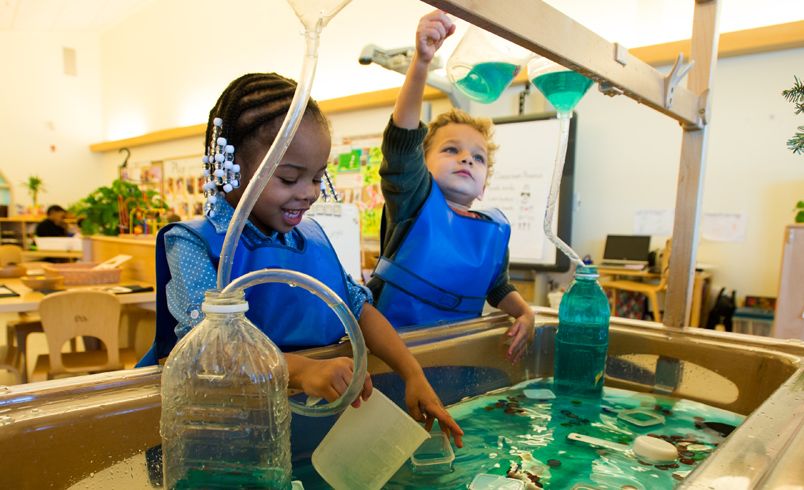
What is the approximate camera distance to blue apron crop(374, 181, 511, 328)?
3.85ft

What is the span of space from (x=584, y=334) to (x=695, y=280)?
253cm

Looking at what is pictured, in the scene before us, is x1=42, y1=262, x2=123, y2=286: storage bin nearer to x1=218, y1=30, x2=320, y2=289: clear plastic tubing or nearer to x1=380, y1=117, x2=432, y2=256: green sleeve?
x1=380, y1=117, x2=432, y2=256: green sleeve

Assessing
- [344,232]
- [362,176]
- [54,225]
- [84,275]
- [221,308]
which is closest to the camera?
[221,308]

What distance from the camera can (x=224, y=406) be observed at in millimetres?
443

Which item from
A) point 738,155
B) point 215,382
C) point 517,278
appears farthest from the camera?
point 517,278

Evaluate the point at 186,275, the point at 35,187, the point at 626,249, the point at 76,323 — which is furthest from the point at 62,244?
the point at 186,275

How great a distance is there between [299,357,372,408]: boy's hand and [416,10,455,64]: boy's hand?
0.43 metres

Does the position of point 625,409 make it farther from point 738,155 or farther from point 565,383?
point 738,155

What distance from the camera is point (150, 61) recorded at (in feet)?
23.1

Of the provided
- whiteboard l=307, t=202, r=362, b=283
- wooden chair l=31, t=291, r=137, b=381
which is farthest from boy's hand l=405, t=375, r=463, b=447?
whiteboard l=307, t=202, r=362, b=283

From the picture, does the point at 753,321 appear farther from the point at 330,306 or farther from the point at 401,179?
the point at 330,306

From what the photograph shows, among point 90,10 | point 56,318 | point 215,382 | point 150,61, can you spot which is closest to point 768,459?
point 215,382

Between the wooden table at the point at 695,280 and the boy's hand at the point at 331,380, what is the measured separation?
275 cm

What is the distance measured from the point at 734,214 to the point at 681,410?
8.88 feet
